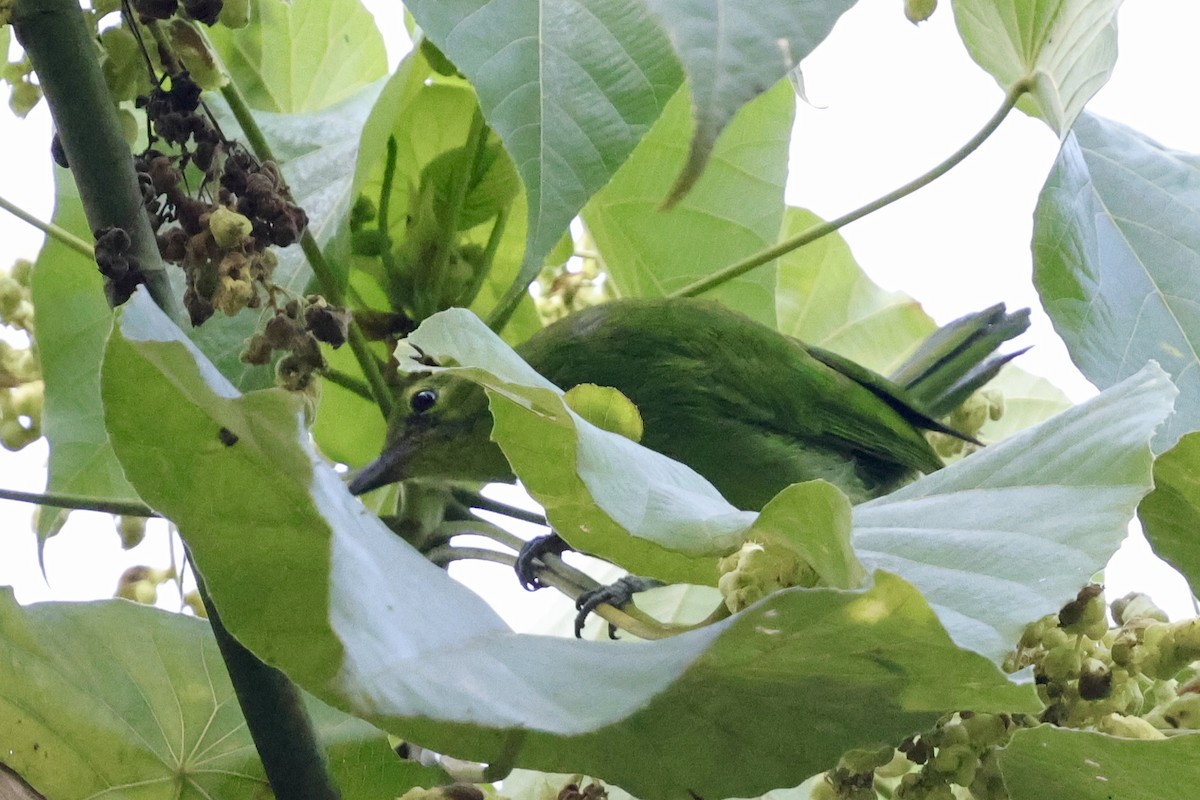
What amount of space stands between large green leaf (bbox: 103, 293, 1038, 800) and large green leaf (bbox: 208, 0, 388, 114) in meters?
0.75

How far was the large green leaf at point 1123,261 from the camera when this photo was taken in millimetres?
859

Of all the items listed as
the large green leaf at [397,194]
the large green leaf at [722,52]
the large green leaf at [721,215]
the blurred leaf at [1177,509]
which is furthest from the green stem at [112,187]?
the large green leaf at [721,215]

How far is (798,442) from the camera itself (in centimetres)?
172

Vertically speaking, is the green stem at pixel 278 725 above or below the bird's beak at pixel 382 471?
below

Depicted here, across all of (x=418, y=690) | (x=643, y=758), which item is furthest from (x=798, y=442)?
(x=418, y=690)

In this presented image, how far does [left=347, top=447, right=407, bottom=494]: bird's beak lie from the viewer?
3.92 feet

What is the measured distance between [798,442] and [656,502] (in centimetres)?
127

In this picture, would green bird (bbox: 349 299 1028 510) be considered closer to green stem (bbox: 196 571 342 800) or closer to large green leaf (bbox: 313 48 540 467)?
large green leaf (bbox: 313 48 540 467)

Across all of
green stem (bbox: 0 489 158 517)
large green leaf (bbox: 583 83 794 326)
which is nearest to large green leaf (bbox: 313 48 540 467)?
large green leaf (bbox: 583 83 794 326)

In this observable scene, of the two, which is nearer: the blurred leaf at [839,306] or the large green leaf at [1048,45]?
the large green leaf at [1048,45]

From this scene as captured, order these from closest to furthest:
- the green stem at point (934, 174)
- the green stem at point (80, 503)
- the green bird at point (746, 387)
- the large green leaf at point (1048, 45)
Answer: the green stem at point (80, 503) < the large green leaf at point (1048, 45) < the green stem at point (934, 174) < the green bird at point (746, 387)

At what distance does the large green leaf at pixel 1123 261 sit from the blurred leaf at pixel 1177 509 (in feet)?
0.42

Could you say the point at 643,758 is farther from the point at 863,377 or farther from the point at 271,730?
the point at 863,377

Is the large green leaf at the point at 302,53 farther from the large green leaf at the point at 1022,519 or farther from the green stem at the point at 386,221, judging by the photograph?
the large green leaf at the point at 1022,519
